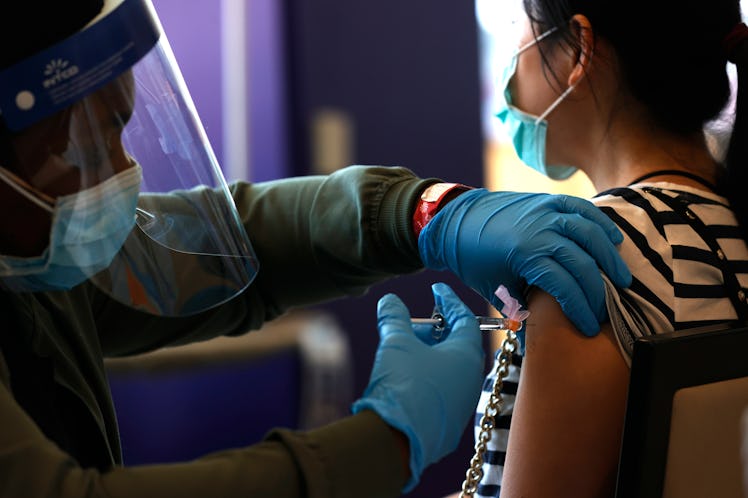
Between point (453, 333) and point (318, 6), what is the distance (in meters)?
2.31

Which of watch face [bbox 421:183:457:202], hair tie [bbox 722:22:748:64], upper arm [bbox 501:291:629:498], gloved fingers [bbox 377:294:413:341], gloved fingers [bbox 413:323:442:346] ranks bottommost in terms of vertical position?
upper arm [bbox 501:291:629:498]

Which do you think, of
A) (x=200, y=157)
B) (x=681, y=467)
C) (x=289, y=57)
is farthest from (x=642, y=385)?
(x=289, y=57)

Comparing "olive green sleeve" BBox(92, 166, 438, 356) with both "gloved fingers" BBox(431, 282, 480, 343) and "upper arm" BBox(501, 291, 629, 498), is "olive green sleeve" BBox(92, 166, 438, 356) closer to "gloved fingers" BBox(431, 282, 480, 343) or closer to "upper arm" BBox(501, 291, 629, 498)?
"gloved fingers" BBox(431, 282, 480, 343)

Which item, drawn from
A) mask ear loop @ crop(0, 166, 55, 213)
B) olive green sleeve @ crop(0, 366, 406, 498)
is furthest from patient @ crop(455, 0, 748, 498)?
mask ear loop @ crop(0, 166, 55, 213)

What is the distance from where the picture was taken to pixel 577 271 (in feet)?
3.32

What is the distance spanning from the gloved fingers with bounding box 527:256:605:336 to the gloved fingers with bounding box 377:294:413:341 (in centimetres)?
16

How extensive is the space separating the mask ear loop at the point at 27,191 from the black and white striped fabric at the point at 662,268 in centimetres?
59

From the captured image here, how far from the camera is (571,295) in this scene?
3.26 feet

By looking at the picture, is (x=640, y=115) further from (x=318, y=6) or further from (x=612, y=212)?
(x=318, y=6)

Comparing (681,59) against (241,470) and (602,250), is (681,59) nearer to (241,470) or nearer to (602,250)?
(602,250)

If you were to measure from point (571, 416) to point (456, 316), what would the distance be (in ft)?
0.65

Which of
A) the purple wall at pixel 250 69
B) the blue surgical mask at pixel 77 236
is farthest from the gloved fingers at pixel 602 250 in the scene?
the purple wall at pixel 250 69

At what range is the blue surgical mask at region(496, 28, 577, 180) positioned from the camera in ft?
4.43

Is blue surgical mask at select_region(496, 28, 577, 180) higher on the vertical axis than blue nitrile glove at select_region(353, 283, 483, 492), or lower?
higher
